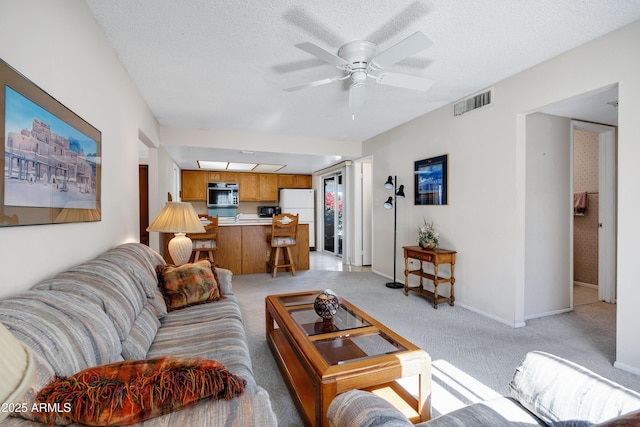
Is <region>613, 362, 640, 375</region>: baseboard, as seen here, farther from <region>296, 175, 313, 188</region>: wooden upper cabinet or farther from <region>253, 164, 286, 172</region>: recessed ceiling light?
<region>296, 175, 313, 188</region>: wooden upper cabinet

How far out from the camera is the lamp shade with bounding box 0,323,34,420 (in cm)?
34

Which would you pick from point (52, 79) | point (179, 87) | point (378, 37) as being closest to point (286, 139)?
point (179, 87)

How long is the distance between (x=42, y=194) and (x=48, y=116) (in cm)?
35

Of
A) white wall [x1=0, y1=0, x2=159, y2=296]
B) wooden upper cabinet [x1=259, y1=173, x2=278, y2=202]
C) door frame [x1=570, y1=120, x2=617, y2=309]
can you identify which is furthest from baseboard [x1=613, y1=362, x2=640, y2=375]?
wooden upper cabinet [x1=259, y1=173, x2=278, y2=202]

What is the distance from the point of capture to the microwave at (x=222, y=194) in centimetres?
727

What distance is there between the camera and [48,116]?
133cm

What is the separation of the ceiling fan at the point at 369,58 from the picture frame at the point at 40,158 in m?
1.32

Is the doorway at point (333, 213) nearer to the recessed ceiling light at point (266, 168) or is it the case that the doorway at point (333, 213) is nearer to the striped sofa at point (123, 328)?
the recessed ceiling light at point (266, 168)

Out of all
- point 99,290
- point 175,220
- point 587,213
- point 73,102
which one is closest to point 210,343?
point 99,290

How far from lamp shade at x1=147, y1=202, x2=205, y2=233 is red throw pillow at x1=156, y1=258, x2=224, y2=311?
2.20ft

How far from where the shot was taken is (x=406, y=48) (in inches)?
74.4

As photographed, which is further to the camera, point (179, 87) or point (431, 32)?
point (179, 87)

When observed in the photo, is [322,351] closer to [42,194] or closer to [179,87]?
[42,194]

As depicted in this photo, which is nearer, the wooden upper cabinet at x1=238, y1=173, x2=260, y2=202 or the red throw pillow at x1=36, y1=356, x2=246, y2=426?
the red throw pillow at x1=36, y1=356, x2=246, y2=426
